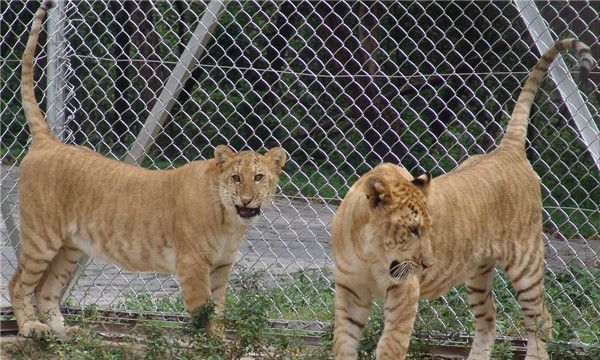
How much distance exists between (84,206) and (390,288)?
5.84 feet

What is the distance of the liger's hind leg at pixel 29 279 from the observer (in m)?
5.20

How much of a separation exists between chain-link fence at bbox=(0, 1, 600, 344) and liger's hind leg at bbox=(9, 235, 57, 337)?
0.35 meters

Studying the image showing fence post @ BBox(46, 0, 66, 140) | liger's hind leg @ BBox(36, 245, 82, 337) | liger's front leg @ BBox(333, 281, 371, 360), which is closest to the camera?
liger's front leg @ BBox(333, 281, 371, 360)

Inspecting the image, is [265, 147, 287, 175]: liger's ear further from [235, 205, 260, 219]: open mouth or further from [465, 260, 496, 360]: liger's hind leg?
[465, 260, 496, 360]: liger's hind leg

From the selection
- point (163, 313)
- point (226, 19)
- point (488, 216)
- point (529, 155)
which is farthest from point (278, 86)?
point (488, 216)

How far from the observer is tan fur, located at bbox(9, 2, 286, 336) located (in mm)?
4934

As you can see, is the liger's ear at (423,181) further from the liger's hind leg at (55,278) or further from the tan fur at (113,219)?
the liger's hind leg at (55,278)

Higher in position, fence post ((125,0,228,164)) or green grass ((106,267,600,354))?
fence post ((125,0,228,164))

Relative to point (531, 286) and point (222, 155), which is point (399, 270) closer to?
point (531, 286)

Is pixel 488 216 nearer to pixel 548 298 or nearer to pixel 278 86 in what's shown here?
pixel 548 298

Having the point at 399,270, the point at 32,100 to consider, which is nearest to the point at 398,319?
the point at 399,270

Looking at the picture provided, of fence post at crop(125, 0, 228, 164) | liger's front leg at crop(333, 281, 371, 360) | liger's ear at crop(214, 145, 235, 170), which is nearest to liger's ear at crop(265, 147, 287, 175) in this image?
liger's ear at crop(214, 145, 235, 170)

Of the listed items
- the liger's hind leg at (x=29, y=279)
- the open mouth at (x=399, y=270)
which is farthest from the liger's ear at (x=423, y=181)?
the liger's hind leg at (x=29, y=279)

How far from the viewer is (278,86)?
9188 millimetres
